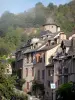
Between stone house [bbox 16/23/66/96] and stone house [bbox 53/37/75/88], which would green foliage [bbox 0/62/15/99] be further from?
stone house [bbox 16/23/66/96]

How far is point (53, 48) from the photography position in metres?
67.2

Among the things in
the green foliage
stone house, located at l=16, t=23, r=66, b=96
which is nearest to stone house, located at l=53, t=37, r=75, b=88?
stone house, located at l=16, t=23, r=66, b=96

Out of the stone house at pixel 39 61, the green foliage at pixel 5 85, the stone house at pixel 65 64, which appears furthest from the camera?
the stone house at pixel 39 61

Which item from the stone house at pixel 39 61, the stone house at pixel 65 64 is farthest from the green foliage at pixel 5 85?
the stone house at pixel 39 61

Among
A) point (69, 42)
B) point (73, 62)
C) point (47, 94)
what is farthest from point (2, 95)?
point (47, 94)

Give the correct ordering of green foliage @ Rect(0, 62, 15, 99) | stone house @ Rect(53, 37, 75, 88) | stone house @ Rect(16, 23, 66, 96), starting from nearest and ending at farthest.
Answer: green foliage @ Rect(0, 62, 15, 99) → stone house @ Rect(53, 37, 75, 88) → stone house @ Rect(16, 23, 66, 96)

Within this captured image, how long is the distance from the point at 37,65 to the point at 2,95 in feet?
112

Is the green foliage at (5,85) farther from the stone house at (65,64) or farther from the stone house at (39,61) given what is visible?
the stone house at (39,61)

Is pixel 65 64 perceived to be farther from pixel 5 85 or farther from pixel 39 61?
pixel 5 85

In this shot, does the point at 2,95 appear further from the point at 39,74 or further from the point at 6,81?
the point at 39,74

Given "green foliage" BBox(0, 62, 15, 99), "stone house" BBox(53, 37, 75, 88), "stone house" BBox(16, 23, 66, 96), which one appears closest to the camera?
"green foliage" BBox(0, 62, 15, 99)

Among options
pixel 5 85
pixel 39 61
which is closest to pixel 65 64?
pixel 39 61

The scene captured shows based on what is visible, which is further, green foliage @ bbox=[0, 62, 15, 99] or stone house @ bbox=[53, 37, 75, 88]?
stone house @ bbox=[53, 37, 75, 88]

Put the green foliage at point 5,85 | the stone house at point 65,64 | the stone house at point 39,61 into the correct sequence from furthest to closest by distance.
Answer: the stone house at point 39,61 → the stone house at point 65,64 → the green foliage at point 5,85
